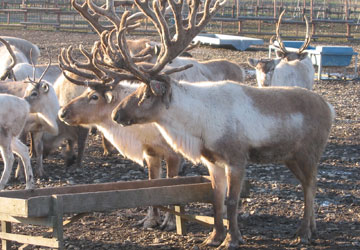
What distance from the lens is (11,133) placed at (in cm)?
781

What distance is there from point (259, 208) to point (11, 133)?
2.91 meters

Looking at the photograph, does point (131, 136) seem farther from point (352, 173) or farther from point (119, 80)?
point (352, 173)

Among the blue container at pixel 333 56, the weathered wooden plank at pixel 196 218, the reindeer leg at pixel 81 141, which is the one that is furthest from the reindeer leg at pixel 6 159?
the blue container at pixel 333 56

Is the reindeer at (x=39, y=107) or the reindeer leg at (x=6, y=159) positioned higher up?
the reindeer at (x=39, y=107)

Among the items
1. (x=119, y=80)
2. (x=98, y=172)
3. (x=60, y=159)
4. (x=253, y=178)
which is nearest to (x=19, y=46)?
(x=60, y=159)

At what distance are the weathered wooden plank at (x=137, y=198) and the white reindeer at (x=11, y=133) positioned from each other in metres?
2.45

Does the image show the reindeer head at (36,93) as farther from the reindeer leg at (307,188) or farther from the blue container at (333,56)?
the blue container at (333,56)

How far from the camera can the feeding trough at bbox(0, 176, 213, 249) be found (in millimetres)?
5203

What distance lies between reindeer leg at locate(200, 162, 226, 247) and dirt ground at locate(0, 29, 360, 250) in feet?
0.57

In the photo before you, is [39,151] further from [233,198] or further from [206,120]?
[233,198]

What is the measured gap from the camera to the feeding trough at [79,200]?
520 centimetres

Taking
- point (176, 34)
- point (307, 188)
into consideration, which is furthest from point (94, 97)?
point (307, 188)

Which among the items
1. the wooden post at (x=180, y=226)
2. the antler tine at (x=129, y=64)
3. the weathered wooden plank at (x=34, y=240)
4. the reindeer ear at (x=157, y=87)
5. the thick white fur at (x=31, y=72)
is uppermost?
the antler tine at (x=129, y=64)

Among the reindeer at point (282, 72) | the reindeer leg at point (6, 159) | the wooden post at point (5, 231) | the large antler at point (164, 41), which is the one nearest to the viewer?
the wooden post at point (5, 231)
